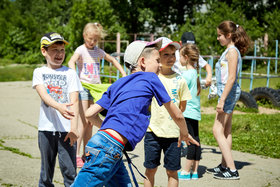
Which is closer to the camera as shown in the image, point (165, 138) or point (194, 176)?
point (165, 138)

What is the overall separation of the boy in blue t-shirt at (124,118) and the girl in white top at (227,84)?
5.91 ft

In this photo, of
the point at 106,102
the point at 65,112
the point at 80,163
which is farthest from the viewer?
the point at 80,163

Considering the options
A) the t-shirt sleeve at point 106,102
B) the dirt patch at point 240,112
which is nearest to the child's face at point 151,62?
the t-shirt sleeve at point 106,102

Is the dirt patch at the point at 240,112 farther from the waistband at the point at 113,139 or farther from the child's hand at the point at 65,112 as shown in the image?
the waistband at the point at 113,139

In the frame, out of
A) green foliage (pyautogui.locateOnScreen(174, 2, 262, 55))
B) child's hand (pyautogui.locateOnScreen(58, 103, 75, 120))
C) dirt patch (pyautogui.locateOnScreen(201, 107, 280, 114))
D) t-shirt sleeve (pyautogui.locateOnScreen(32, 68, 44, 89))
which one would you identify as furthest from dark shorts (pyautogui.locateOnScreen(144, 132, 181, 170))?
green foliage (pyautogui.locateOnScreen(174, 2, 262, 55))

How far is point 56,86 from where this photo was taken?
343 cm

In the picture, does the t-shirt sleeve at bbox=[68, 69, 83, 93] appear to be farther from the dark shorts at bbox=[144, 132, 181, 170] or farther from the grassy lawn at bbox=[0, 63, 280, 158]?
the grassy lawn at bbox=[0, 63, 280, 158]

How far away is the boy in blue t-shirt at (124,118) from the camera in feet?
7.82

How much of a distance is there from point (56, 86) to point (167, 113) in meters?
1.11

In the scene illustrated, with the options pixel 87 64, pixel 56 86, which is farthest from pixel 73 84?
pixel 87 64

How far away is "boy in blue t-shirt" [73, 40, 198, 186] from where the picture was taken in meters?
2.38

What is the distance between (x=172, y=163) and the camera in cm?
343

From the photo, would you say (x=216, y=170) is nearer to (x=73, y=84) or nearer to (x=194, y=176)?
(x=194, y=176)

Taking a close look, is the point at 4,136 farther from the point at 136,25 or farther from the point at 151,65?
the point at 136,25
